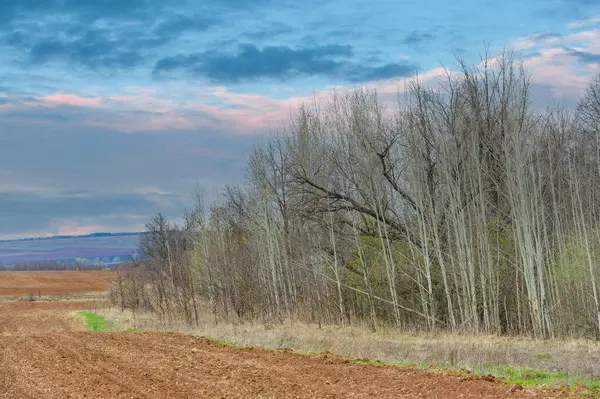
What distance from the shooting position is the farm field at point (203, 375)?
1330 cm

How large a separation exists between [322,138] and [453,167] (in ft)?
37.5

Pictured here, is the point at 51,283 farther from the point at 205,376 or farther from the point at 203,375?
the point at 205,376

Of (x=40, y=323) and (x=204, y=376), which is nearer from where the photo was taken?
(x=204, y=376)

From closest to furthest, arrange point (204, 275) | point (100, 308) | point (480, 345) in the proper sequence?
point (480, 345) < point (204, 275) < point (100, 308)

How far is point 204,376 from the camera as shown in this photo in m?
16.1

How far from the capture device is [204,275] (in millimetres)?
44375

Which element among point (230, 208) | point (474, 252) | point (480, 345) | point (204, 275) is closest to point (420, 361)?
point (480, 345)

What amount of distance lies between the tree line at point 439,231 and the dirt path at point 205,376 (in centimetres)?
1156

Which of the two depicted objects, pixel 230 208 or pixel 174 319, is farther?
pixel 230 208

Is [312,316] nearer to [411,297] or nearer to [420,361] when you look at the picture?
[411,297]

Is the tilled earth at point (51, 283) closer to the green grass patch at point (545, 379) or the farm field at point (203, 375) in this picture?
the farm field at point (203, 375)

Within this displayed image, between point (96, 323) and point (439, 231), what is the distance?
24.6 meters

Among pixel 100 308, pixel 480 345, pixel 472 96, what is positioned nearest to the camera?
pixel 480 345

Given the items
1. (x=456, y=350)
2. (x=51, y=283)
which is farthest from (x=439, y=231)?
(x=51, y=283)
